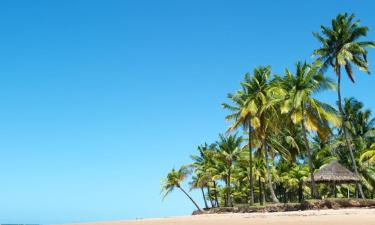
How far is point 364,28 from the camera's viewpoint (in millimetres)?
38125

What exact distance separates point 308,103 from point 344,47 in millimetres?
7524

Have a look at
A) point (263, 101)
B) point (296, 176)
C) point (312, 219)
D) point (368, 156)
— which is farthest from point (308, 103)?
point (312, 219)

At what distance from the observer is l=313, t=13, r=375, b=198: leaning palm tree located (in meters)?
38.4

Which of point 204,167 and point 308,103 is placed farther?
point 204,167

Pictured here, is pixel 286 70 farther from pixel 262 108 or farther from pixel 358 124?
pixel 358 124

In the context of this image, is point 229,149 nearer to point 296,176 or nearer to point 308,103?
point 296,176

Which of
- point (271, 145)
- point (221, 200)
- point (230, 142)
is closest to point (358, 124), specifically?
point (271, 145)

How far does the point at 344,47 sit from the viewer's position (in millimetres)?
38500

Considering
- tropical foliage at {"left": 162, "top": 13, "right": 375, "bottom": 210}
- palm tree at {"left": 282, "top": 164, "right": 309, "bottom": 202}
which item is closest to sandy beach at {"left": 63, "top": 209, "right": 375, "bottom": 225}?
tropical foliage at {"left": 162, "top": 13, "right": 375, "bottom": 210}

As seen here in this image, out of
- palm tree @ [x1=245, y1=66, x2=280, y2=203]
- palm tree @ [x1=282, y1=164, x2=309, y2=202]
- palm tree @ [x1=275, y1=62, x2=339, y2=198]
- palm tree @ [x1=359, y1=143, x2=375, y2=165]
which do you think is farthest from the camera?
palm tree @ [x1=282, y1=164, x2=309, y2=202]

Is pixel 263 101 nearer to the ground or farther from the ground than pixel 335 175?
farther from the ground

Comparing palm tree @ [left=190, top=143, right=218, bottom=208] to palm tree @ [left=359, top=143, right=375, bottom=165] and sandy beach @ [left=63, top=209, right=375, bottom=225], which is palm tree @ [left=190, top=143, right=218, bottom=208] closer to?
palm tree @ [left=359, top=143, right=375, bottom=165]

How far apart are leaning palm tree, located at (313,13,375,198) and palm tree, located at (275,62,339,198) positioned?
3.84 meters

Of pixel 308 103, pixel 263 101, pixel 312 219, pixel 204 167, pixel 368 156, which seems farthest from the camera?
pixel 204 167
